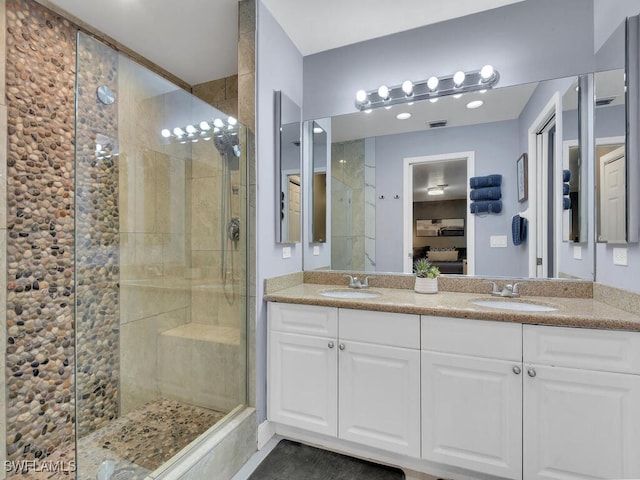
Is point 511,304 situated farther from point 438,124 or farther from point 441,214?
point 438,124

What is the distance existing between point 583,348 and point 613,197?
80 cm

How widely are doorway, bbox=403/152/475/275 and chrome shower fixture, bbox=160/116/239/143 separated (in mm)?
1211

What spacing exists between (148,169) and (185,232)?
38 centimetres

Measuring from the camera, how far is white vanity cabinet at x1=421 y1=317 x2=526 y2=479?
4.68ft

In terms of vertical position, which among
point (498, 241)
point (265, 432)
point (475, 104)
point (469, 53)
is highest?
point (469, 53)

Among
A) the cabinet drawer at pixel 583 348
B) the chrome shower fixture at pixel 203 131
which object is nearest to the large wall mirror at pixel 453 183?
the cabinet drawer at pixel 583 348

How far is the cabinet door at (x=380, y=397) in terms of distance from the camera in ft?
5.22

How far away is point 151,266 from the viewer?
1.62 metres

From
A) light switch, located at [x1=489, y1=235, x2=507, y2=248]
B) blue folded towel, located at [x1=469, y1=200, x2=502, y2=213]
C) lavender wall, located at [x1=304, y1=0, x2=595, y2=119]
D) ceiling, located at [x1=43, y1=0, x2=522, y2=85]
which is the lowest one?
light switch, located at [x1=489, y1=235, x2=507, y2=248]

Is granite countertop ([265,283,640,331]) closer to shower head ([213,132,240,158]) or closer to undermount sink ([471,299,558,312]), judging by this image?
undermount sink ([471,299,558,312])

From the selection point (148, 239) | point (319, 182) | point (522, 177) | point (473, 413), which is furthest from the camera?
point (319, 182)

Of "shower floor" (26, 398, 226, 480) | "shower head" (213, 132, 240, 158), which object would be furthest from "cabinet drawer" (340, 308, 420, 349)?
"shower head" (213, 132, 240, 158)

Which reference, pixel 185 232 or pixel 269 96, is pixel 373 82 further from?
pixel 185 232

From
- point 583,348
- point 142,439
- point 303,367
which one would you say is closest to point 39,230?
point 142,439
